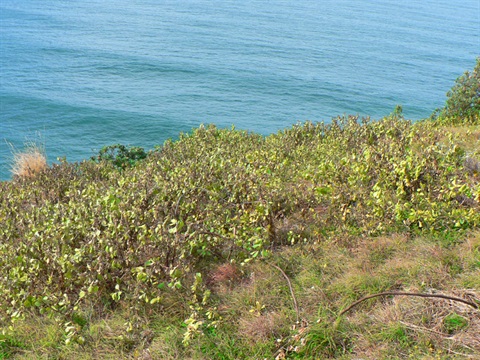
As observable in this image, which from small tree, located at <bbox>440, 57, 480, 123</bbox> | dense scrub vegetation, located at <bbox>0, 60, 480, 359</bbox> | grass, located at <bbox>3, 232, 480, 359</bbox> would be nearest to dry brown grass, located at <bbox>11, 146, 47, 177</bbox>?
dense scrub vegetation, located at <bbox>0, 60, 480, 359</bbox>

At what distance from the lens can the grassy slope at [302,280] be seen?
4797 millimetres

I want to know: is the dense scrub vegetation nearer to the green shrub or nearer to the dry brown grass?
the dry brown grass

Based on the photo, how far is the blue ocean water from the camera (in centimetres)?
3178

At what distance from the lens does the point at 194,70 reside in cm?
4428

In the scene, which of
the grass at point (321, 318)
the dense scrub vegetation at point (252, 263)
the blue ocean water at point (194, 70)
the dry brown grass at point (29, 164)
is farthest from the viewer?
the blue ocean water at point (194, 70)

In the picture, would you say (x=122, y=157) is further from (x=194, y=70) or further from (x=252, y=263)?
(x=194, y=70)

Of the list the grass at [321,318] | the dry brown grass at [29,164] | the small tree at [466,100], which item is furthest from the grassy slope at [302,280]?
the small tree at [466,100]

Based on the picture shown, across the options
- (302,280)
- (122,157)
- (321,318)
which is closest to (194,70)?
(122,157)

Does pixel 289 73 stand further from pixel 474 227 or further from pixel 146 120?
pixel 474 227

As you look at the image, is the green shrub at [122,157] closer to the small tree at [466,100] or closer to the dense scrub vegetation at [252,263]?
the dense scrub vegetation at [252,263]

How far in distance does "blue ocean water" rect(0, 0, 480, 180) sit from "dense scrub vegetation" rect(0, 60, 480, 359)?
1409cm

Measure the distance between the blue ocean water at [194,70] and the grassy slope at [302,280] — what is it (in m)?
14.3

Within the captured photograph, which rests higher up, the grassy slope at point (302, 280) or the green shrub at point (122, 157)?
the green shrub at point (122, 157)

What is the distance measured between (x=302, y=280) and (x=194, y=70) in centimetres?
4047
